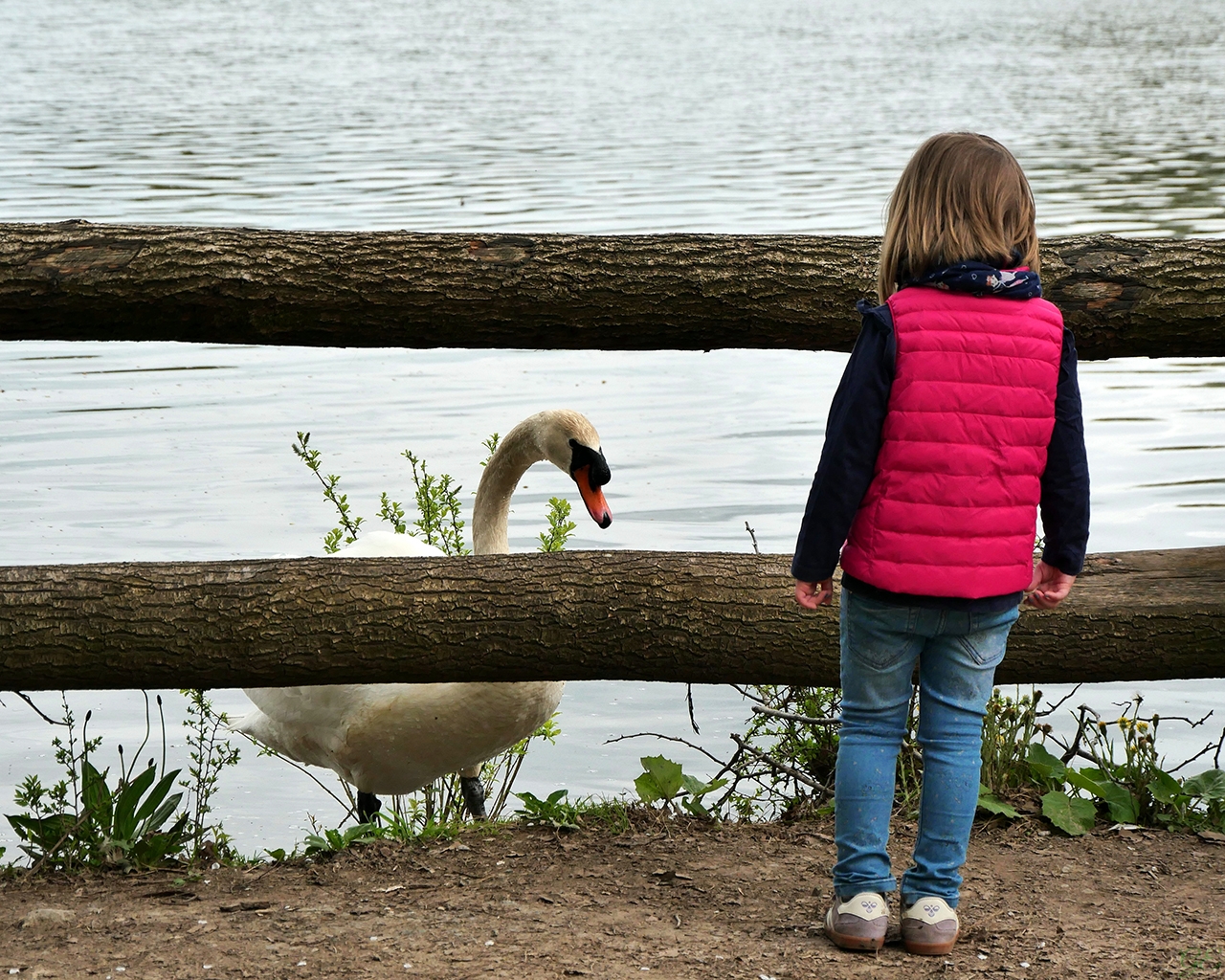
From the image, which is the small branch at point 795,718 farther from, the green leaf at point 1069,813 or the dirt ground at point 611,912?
the green leaf at point 1069,813

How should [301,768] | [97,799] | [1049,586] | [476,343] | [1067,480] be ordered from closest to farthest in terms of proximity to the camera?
1. [1067,480]
2. [1049,586]
3. [476,343]
4. [97,799]
5. [301,768]

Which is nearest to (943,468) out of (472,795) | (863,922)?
(863,922)

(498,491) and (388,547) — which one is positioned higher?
(498,491)

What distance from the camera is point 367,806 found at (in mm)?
5508

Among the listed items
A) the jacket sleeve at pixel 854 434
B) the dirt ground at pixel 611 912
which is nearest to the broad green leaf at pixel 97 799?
the dirt ground at pixel 611 912

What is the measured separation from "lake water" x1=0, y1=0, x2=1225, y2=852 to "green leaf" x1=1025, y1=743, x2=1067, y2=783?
1379mm

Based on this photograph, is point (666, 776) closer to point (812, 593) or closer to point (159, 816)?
point (812, 593)

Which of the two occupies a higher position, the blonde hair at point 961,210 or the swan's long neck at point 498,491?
the blonde hair at point 961,210

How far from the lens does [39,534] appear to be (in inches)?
321

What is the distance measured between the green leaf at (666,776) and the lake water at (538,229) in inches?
47.3

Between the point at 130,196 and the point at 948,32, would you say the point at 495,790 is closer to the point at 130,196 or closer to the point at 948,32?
the point at 130,196

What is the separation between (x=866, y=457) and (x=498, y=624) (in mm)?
1067

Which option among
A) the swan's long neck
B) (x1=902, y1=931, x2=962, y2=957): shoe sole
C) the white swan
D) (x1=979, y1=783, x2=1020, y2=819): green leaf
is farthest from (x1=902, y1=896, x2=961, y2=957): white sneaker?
the swan's long neck

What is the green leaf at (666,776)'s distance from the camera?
4.69 metres
